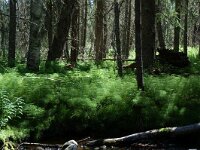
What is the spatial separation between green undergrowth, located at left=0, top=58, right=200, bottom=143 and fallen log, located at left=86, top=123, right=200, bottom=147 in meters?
0.60

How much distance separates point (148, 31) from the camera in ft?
45.0

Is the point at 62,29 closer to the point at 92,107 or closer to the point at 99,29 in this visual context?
the point at 99,29

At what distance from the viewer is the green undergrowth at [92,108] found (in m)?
8.64

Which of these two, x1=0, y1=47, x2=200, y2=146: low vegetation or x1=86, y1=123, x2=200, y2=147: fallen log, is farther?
x1=0, y1=47, x2=200, y2=146: low vegetation

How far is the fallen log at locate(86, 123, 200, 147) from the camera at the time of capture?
8.07 meters

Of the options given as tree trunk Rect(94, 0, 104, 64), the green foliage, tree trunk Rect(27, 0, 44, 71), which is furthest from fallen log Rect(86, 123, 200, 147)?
tree trunk Rect(94, 0, 104, 64)

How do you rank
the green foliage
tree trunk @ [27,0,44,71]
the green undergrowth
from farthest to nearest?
tree trunk @ [27,0,44,71], the green undergrowth, the green foliage

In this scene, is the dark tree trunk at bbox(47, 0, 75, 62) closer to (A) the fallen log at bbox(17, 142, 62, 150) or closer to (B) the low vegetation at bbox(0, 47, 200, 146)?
(B) the low vegetation at bbox(0, 47, 200, 146)

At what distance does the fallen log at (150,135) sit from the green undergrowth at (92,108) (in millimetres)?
604

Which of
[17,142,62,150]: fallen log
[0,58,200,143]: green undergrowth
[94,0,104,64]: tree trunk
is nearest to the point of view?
[17,142,62,150]: fallen log

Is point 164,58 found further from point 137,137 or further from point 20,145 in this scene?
point 20,145

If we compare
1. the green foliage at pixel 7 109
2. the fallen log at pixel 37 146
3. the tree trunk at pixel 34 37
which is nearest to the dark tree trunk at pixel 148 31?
the tree trunk at pixel 34 37

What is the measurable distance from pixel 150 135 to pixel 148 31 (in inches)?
247

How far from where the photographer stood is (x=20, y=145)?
305 inches
